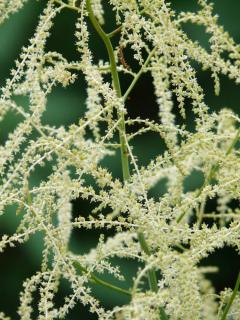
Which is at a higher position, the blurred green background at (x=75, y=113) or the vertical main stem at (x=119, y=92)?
the blurred green background at (x=75, y=113)

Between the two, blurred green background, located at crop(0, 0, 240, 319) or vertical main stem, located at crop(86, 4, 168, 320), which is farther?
blurred green background, located at crop(0, 0, 240, 319)

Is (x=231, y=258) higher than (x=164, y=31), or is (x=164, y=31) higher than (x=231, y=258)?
(x=231, y=258)

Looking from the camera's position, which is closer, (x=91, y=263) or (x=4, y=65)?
(x=91, y=263)

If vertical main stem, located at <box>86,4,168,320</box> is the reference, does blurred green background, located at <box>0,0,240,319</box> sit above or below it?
above

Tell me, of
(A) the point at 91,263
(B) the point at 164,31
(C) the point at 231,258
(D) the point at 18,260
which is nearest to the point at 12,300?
(D) the point at 18,260

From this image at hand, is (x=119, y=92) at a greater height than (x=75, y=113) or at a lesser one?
lesser

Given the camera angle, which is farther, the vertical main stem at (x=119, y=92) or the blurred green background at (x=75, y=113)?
the blurred green background at (x=75, y=113)

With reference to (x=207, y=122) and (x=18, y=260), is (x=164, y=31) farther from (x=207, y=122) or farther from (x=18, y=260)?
(x=18, y=260)

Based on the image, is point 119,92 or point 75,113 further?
point 75,113
